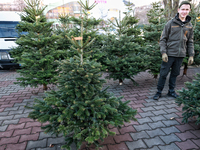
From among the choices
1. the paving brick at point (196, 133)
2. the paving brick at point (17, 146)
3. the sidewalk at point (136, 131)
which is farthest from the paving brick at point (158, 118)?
the paving brick at point (17, 146)

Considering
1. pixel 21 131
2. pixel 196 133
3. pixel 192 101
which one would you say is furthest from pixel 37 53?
pixel 196 133

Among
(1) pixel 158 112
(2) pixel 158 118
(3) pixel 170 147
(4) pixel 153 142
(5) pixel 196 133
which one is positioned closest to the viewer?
(3) pixel 170 147

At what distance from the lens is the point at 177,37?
380cm

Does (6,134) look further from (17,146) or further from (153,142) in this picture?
(153,142)

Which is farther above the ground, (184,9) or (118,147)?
(184,9)

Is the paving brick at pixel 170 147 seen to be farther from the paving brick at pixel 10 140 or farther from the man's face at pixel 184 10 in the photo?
the man's face at pixel 184 10

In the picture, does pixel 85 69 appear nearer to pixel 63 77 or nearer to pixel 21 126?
pixel 63 77

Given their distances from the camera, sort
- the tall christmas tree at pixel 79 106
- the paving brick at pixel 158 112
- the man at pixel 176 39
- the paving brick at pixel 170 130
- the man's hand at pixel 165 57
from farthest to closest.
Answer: the man's hand at pixel 165 57 < the man at pixel 176 39 < the paving brick at pixel 158 112 < the paving brick at pixel 170 130 < the tall christmas tree at pixel 79 106

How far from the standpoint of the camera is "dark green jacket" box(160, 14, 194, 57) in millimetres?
3756

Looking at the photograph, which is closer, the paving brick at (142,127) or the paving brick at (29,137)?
the paving brick at (29,137)

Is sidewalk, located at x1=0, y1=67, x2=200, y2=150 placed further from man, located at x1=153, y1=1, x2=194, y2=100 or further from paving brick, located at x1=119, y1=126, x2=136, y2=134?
man, located at x1=153, y1=1, x2=194, y2=100

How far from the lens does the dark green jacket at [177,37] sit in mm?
3756

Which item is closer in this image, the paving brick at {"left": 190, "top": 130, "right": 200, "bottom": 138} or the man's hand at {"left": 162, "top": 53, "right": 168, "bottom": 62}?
the paving brick at {"left": 190, "top": 130, "right": 200, "bottom": 138}

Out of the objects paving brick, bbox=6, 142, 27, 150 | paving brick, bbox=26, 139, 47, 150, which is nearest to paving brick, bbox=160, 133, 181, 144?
paving brick, bbox=26, 139, 47, 150
